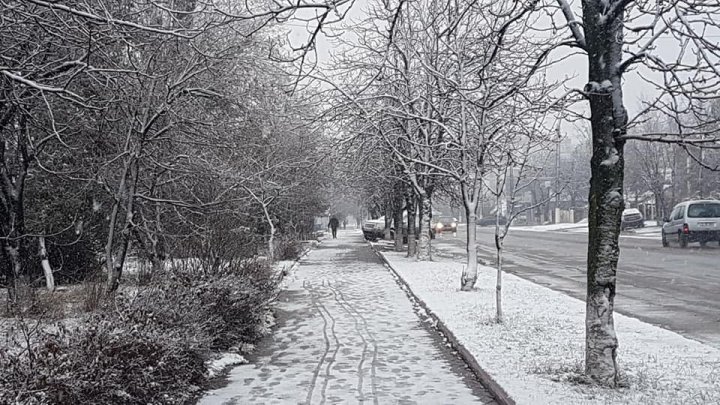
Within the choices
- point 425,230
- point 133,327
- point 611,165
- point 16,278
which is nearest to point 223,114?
point 16,278

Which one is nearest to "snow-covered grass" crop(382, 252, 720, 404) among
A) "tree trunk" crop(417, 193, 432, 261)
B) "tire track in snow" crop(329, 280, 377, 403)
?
"tire track in snow" crop(329, 280, 377, 403)

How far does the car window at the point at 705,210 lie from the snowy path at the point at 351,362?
759 inches

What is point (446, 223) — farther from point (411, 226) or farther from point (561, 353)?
point (561, 353)

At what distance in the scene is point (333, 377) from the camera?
25.0 feet

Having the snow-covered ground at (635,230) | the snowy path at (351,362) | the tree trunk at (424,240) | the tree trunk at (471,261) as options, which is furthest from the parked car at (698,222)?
the snowy path at (351,362)

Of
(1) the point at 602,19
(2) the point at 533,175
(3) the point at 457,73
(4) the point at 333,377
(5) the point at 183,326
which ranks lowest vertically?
(4) the point at 333,377

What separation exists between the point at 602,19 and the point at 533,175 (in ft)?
20.2

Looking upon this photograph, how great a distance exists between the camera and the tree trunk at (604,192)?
258 inches

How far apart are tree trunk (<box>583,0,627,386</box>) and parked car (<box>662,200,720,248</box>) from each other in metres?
24.7

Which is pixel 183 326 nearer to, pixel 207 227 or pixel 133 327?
pixel 133 327

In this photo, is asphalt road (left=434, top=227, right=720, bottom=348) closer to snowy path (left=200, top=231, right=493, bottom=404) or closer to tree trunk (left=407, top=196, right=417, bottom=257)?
tree trunk (left=407, top=196, right=417, bottom=257)

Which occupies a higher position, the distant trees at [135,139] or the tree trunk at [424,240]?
the distant trees at [135,139]

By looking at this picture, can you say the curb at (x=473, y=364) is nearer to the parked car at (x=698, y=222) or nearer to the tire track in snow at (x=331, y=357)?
the tire track in snow at (x=331, y=357)

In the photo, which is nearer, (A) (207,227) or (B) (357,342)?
(B) (357,342)
